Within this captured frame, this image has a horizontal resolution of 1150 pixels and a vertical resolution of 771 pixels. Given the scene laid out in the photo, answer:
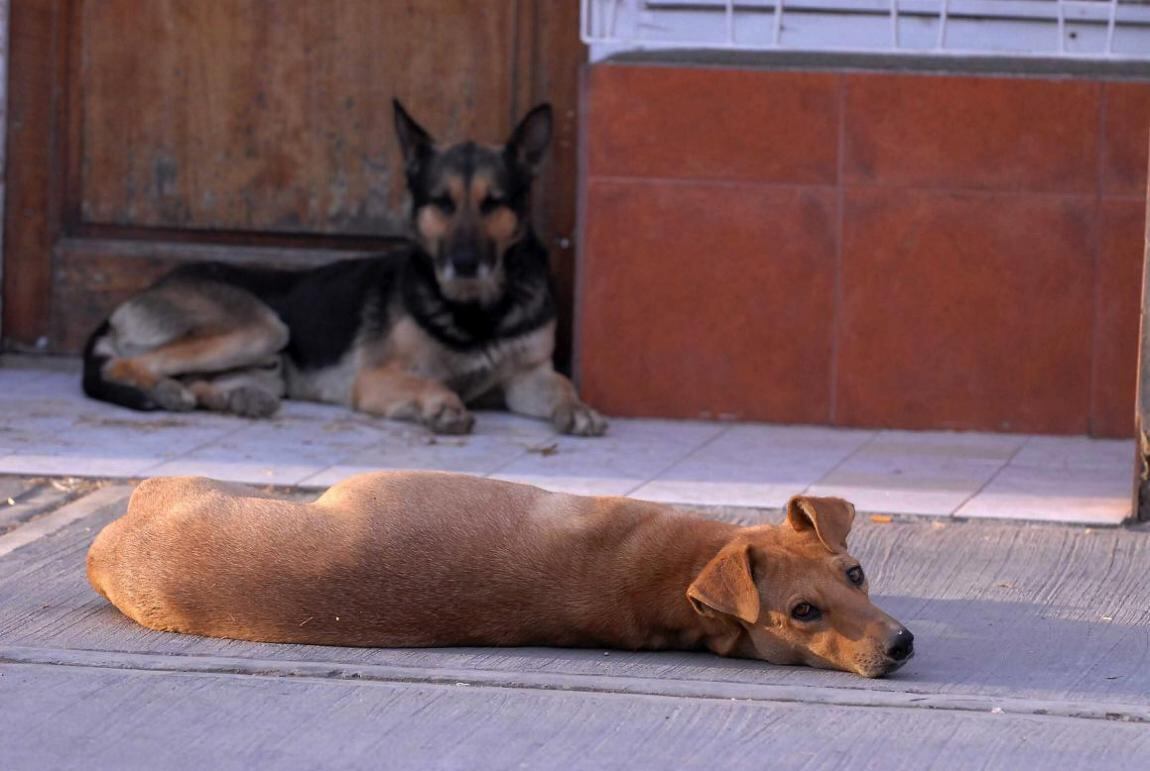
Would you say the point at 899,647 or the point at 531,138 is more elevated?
the point at 531,138

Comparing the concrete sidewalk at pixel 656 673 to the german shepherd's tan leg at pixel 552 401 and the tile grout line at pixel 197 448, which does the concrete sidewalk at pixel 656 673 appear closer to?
the tile grout line at pixel 197 448

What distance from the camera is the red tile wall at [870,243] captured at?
693cm

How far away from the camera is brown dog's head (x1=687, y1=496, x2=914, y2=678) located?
408 cm

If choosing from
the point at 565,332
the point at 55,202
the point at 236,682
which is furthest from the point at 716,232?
the point at 236,682

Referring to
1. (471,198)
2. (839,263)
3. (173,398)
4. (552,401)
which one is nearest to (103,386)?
(173,398)

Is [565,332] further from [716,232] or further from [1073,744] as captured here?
[1073,744]

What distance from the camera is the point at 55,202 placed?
317 inches

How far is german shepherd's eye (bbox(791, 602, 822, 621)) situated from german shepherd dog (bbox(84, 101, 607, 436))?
3143 mm

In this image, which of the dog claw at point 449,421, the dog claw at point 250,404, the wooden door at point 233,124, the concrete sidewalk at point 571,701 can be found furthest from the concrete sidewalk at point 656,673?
the wooden door at point 233,124

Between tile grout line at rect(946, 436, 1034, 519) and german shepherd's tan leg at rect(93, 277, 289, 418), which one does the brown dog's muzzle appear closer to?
tile grout line at rect(946, 436, 1034, 519)

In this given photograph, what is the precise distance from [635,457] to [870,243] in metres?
1.30

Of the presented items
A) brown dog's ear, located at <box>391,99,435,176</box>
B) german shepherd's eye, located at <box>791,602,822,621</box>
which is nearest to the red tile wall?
brown dog's ear, located at <box>391,99,435,176</box>

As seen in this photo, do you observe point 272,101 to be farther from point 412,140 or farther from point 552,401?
point 552,401

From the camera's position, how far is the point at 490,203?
24.5ft
